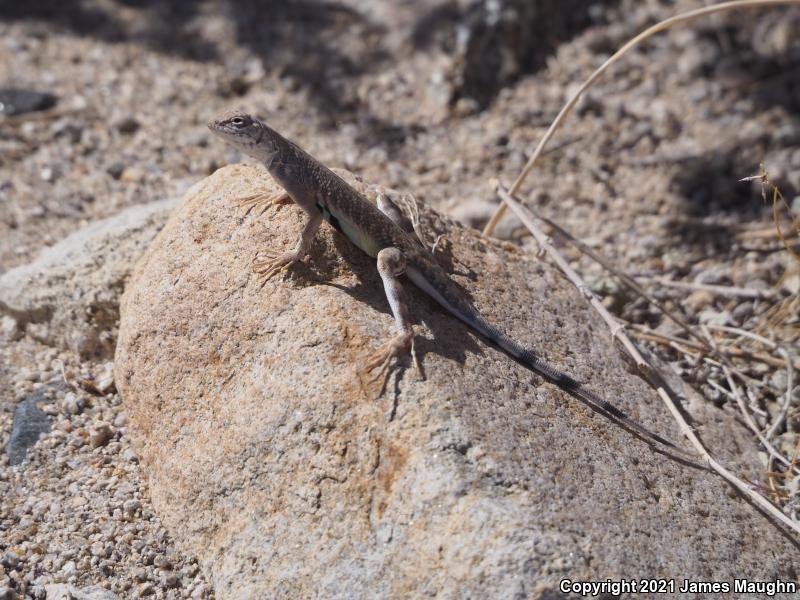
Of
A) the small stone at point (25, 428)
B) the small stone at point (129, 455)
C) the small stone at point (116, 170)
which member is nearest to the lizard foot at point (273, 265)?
the small stone at point (129, 455)

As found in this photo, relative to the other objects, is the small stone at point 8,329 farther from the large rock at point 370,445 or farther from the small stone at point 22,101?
the small stone at point 22,101

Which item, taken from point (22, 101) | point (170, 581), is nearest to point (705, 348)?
point (170, 581)

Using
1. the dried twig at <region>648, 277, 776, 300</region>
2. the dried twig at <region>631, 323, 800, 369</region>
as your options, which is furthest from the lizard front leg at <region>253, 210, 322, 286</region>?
the dried twig at <region>648, 277, 776, 300</region>

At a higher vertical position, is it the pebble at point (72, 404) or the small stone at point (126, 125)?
the small stone at point (126, 125)

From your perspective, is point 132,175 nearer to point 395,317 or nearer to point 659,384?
point 395,317

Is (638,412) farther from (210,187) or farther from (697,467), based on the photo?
(210,187)

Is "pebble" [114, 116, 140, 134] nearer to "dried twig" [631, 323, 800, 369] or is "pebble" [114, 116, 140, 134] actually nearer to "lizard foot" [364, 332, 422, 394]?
"dried twig" [631, 323, 800, 369]
